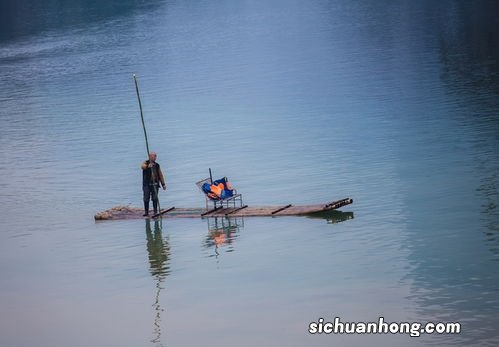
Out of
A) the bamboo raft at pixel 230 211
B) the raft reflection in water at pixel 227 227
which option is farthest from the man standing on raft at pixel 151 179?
the raft reflection in water at pixel 227 227

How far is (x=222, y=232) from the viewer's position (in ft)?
136

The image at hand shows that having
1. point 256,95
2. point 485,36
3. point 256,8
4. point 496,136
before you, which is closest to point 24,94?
point 256,95

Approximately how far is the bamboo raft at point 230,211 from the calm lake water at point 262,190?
410 millimetres

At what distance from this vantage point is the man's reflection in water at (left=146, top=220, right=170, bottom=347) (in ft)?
114

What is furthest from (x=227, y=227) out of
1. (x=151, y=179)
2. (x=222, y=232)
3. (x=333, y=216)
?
(x=333, y=216)

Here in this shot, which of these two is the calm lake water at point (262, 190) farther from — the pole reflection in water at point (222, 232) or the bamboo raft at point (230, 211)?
the bamboo raft at point (230, 211)

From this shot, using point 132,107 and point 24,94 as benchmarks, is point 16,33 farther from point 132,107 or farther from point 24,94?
point 132,107

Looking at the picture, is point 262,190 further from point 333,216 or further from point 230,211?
point 333,216

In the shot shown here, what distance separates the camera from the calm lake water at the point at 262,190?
109ft

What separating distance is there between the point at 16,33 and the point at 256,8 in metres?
31.1

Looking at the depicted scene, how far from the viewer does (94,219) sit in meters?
45.2

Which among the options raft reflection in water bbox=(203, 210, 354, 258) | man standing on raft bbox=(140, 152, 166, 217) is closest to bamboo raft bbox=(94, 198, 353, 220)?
raft reflection in water bbox=(203, 210, 354, 258)

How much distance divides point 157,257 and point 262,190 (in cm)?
908

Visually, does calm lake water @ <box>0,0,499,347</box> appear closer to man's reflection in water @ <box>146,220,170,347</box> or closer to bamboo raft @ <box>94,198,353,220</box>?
man's reflection in water @ <box>146,220,170,347</box>
